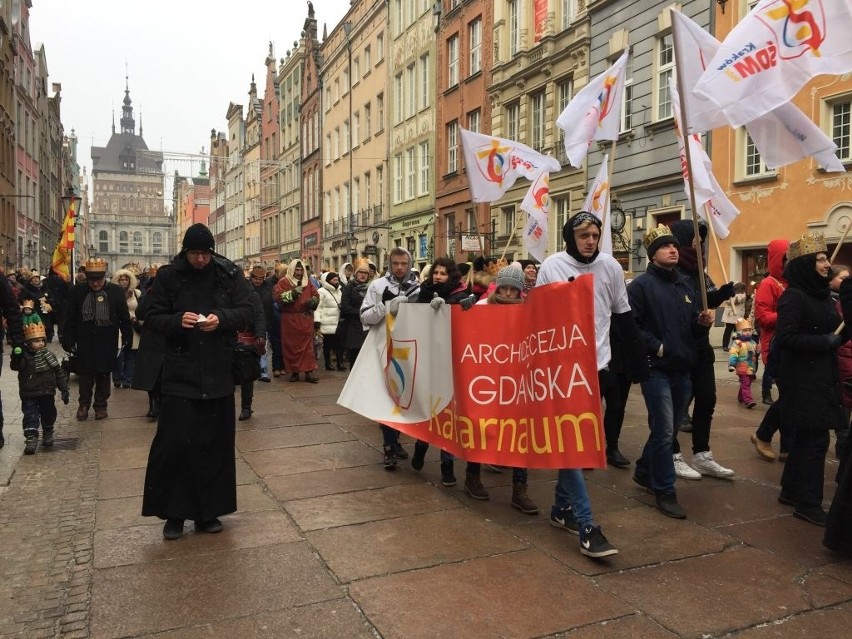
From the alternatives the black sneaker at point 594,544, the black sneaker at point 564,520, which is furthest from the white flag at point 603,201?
the black sneaker at point 594,544

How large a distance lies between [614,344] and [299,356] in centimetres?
770

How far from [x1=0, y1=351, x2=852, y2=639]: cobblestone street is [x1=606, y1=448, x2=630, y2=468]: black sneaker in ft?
0.45

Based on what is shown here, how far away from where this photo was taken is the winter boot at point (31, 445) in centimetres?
714

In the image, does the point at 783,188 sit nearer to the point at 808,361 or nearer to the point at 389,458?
the point at 808,361

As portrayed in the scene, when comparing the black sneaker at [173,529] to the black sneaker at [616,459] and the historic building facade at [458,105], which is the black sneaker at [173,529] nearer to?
the black sneaker at [616,459]

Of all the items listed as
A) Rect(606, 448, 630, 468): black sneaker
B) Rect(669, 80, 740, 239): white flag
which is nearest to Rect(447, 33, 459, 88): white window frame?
Rect(669, 80, 740, 239): white flag

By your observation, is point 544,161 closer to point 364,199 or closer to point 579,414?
point 579,414

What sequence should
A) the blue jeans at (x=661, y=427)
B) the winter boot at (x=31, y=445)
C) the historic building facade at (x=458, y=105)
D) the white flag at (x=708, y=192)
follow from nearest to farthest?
the blue jeans at (x=661, y=427)
the winter boot at (x=31, y=445)
the white flag at (x=708, y=192)
the historic building facade at (x=458, y=105)

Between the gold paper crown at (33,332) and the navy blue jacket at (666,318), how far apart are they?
217 inches

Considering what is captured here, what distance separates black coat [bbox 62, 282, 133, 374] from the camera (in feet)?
29.1

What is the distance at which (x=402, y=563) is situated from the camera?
4.25m

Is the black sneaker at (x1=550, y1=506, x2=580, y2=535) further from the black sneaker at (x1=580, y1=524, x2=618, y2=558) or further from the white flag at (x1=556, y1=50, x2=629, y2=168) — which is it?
the white flag at (x1=556, y1=50, x2=629, y2=168)

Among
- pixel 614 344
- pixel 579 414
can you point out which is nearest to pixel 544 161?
pixel 614 344

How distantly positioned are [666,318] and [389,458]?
2582 millimetres
